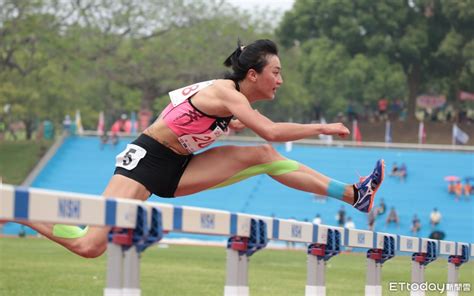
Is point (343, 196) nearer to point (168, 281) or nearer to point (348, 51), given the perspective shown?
point (168, 281)

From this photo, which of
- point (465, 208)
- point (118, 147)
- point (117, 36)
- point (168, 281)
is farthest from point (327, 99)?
point (168, 281)

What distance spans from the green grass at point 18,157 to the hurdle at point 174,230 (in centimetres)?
4418

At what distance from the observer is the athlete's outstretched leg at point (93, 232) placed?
7.50 m

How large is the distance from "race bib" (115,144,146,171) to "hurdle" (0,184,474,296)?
1.38m

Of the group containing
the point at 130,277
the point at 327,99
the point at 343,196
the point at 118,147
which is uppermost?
the point at 327,99

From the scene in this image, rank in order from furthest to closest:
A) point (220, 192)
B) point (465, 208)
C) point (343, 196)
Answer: point (220, 192)
point (465, 208)
point (343, 196)

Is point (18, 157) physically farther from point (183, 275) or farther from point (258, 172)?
point (258, 172)

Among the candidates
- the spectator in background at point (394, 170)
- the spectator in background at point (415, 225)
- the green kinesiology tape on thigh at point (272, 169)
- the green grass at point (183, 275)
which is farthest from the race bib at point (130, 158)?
the spectator in background at point (394, 170)

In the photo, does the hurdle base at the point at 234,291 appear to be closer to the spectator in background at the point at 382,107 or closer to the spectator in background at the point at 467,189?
the spectator in background at the point at 467,189

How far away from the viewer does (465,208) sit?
141 ft

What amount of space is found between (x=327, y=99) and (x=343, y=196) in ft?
185

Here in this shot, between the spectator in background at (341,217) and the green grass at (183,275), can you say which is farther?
the spectator in background at (341,217)

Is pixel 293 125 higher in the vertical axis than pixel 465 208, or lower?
lower

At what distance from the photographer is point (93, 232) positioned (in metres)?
7.68
